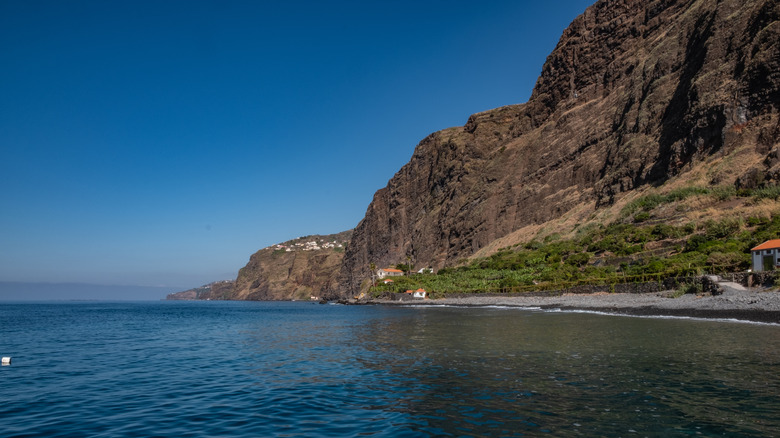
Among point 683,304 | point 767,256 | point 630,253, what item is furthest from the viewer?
point 630,253

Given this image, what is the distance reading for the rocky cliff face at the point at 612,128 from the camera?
58.0 meters

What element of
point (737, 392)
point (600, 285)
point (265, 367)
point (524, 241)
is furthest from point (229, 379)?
point (524, 241)

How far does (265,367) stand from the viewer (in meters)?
18.2

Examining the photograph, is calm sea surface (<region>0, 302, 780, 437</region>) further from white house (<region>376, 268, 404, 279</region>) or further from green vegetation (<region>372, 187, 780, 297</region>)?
white house (<region>376, 268, 404, 279</region>)

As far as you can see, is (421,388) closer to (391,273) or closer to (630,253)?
(630,253)

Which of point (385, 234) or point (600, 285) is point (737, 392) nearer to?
point (600, 285)

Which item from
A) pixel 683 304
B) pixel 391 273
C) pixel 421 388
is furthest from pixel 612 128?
pixel 421 388

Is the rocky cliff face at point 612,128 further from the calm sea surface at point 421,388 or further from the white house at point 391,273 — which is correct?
the calm sea surface at point 421,388

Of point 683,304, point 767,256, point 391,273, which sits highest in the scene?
point 767,256

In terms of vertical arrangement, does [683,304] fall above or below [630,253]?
below

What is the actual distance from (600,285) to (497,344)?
35.3 meters

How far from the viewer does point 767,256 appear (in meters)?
36.2

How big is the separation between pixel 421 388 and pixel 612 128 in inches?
3501

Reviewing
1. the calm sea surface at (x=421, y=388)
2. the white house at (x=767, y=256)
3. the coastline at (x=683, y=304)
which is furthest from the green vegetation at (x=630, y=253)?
the calm sea surface at (x=421, y=388)
